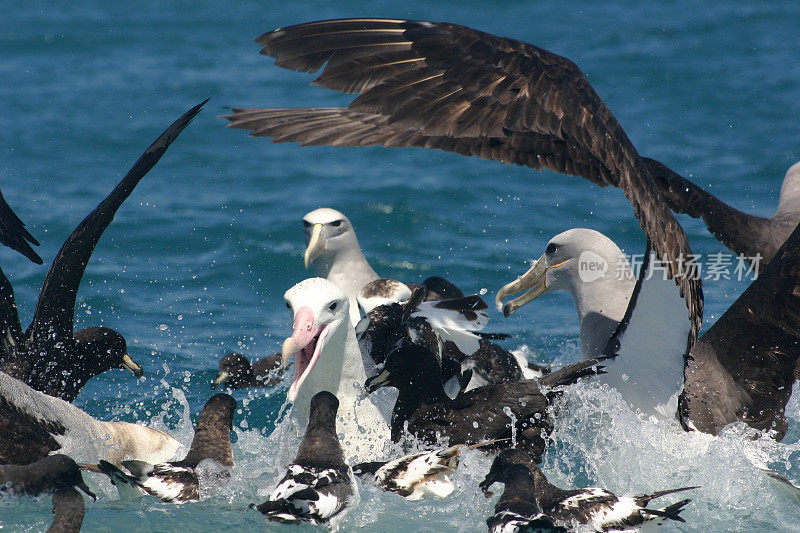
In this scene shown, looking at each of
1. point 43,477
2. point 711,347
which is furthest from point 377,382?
point 711,347

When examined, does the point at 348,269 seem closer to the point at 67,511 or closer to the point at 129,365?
the point at 129,365

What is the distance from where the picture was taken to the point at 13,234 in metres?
6.78

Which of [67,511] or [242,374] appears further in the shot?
[242,374]

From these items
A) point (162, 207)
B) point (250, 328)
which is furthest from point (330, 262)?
point (162, 207)

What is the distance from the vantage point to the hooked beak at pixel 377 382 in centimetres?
573

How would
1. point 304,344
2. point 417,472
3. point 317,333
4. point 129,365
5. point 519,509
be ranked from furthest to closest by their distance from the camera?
point 129,365 → point 317,333 → point 304,344 → point 417,472 → point 519,509

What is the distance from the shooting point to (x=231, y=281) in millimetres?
10109

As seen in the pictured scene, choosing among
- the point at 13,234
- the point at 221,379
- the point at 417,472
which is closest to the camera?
the point at 417,472

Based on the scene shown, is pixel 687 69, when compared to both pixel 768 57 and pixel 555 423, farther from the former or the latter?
pixel 555 423

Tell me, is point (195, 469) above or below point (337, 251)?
below

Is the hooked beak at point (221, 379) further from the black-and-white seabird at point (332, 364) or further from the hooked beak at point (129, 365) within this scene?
the black-and-white seabird at point (332, 364)

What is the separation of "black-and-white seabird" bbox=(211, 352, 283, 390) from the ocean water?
0.49 feet

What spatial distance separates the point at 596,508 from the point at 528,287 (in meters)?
2.49

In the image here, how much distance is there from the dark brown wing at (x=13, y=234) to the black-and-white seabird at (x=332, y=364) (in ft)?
6.79
